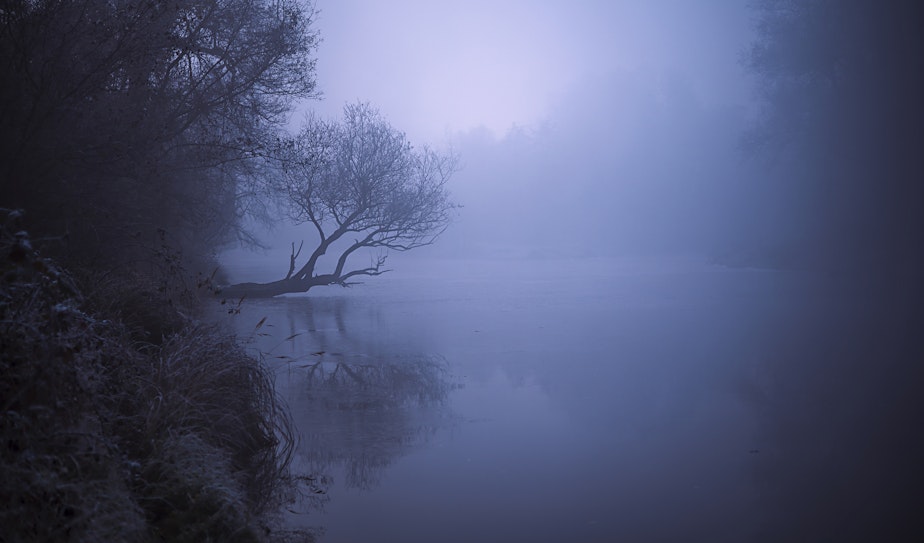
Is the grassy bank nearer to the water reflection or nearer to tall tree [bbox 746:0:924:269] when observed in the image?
the water reflection

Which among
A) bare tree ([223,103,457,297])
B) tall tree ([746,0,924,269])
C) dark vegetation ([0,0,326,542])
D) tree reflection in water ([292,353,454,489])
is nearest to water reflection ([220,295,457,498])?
tree reflection in water ([292,353,454,489])

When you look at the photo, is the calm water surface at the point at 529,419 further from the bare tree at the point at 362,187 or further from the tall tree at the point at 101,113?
the bare tree at the point at 362,187

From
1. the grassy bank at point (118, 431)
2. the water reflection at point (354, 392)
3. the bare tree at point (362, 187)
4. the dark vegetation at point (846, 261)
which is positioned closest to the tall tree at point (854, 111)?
the dark vegetation at point (846, 261)

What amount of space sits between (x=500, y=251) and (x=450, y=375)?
38.5 meters

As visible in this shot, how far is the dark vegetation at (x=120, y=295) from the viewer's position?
358 centimetres

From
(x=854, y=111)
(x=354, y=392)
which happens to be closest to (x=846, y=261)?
(x=854, y=111)

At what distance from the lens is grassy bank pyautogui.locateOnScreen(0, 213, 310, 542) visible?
329cm

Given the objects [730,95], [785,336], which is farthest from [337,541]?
[730,95]

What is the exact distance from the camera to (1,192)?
6.76m

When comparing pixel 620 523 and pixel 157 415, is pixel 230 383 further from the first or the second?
pixel 620 523

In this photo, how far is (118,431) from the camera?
477 centimetres

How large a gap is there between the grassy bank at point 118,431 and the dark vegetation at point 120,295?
0.5 inches

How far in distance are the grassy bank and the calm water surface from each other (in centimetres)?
58

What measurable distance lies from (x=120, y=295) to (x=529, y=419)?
4.95 meters
